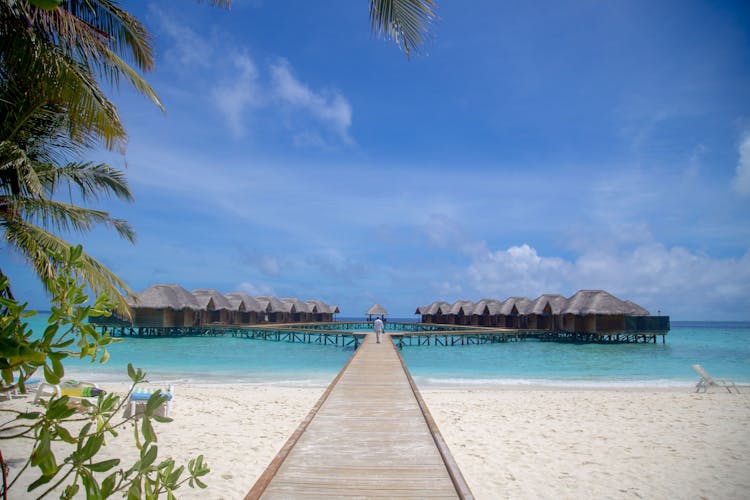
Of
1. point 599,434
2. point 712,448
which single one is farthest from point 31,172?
point 712,448

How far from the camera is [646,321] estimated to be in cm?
3133

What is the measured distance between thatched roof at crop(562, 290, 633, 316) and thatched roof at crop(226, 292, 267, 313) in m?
26.5

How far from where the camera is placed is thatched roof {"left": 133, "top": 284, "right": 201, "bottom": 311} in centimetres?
3162

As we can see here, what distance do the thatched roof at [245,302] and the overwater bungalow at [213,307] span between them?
813 millimetres

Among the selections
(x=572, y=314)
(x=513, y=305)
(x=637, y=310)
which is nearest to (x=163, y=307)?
(x=513, y=305)

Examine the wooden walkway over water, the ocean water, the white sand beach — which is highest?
the wooden walkway over water

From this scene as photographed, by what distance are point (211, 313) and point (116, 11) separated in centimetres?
3599

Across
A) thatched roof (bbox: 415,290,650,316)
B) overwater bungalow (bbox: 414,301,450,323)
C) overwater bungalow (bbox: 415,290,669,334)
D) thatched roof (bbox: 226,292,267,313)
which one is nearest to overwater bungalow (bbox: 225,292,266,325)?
thatched roof (bbox: 226,292,267,313)

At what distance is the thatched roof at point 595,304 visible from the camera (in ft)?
98.3

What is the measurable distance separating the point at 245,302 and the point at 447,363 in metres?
25.4

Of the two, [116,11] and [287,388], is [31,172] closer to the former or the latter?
[116,11]

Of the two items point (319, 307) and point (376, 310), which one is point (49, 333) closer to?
point (376, 310)

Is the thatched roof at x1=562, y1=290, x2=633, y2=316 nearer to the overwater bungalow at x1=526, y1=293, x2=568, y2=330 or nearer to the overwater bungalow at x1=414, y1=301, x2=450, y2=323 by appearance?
the overwater bungalow at x1=526, y1=293, x2=568, y2=330

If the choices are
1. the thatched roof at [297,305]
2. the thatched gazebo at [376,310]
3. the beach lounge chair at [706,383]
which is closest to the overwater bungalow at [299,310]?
the thatched roof at [297,305]
